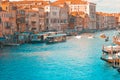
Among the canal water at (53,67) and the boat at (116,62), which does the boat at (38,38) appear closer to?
the canal water at (53,67)

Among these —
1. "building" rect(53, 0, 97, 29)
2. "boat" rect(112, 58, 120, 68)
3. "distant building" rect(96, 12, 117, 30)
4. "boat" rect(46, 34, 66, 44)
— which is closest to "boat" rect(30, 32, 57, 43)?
"boat" rect(46, 34, 66, 44)

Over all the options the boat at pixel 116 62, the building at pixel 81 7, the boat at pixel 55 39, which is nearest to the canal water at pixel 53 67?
the boat at pixel 116 62

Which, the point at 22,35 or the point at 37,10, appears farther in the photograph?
the point at 37,10

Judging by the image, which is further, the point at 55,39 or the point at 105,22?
the point at 105,22

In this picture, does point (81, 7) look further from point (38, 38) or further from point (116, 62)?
point (116, 62)

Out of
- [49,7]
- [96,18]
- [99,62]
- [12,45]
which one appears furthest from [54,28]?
[99,62]

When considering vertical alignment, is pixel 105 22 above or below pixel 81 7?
below

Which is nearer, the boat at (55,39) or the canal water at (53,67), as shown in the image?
the canal water at (53,67)

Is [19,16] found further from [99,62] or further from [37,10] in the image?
[99,62]

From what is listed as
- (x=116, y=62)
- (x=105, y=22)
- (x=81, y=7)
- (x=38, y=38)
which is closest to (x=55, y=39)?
(x=38, y=38)

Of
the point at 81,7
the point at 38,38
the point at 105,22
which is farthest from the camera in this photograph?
the point at 105,22

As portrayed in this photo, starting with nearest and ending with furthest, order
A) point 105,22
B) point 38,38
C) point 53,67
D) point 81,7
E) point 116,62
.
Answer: point 116,62 → point 53,67 → point 38,38 → point 81,7 → point 105,22

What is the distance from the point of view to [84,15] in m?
66.8

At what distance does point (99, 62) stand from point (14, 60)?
520 cm
